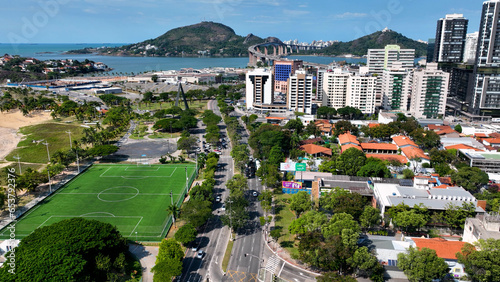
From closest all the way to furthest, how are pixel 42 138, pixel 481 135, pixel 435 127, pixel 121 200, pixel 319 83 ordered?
pixel 121 200 → pixel 481 135 → pixel 42 138 → pixel 435 127 → pixel 319 83

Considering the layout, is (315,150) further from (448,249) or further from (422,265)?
(422,265)

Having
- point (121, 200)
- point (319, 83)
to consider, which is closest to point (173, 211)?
point (121, 200)

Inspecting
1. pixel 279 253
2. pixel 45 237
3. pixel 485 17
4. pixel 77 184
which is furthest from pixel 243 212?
pixel 485 17

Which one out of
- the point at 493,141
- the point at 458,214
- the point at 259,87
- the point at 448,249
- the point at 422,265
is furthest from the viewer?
the point at 259,87

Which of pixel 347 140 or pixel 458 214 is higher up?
pixel 347 140

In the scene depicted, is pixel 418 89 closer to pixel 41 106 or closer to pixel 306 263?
pixel 306 263

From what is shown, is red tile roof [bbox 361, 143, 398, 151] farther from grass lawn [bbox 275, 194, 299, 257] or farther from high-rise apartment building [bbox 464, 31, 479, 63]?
high-rise apartment building [bbox 464, 31, 479, 63]

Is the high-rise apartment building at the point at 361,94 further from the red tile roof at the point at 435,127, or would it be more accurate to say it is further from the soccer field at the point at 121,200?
→ the soccer field at the point at 121,200
